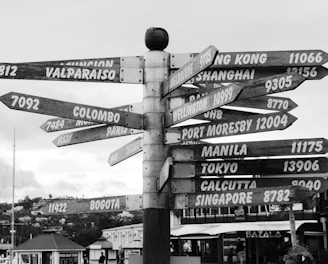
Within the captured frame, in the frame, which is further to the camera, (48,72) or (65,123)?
(65,123)

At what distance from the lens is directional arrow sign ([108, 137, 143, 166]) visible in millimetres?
8008

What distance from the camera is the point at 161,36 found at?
7941 millimetres

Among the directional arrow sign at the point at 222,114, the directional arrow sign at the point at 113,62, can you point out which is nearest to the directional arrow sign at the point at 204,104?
the directional arrow sign at the point at 222,114

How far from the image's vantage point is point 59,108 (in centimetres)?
756

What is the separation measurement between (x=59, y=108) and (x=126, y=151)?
1207mm

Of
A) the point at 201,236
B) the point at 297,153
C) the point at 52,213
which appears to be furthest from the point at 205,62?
the point at 201,236

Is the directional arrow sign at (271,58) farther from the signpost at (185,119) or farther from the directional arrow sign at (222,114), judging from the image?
the directional arrow sign at (222,114)

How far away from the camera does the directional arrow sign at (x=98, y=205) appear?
7844mm

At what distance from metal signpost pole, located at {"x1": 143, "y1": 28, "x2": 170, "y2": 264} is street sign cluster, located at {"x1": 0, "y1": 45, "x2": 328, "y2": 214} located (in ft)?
0.30

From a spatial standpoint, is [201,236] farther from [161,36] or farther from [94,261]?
[161,36]

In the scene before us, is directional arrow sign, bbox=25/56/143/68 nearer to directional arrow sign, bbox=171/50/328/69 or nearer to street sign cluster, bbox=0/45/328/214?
street sign cluster, bbox=0/45/328/214

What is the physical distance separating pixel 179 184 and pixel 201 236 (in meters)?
37.1

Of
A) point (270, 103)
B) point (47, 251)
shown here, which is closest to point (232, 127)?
point (270, 103)

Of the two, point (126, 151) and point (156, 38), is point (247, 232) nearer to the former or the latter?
point (126, 151)
